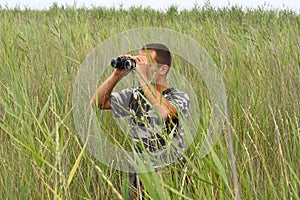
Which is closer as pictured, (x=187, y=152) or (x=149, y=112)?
(x=149, y=112)

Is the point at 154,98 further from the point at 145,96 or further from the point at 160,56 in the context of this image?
the point at 160,56

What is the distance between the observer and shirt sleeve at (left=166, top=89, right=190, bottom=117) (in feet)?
3.24

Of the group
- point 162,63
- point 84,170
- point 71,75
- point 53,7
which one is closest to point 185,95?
point 162,63

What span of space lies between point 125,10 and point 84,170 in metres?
7.30

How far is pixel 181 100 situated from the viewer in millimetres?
1002

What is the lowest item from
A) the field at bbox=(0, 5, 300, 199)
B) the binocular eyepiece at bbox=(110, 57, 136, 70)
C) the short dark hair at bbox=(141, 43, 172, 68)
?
the field at bbox=(0, 5, 300, 199)

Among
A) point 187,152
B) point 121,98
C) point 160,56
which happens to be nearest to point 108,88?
point 121,98

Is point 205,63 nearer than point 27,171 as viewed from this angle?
No

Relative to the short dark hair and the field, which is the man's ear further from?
the field

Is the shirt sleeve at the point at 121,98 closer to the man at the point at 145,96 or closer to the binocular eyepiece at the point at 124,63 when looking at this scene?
the man at the point at 145,96

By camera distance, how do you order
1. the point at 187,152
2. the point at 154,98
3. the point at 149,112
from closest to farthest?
the point at 154,98 < the point at 149,112 < the point at 187,152

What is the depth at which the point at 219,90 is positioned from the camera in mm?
1276

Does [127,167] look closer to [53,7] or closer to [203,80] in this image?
[203,80]

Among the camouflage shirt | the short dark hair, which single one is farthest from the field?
the short dark hair
